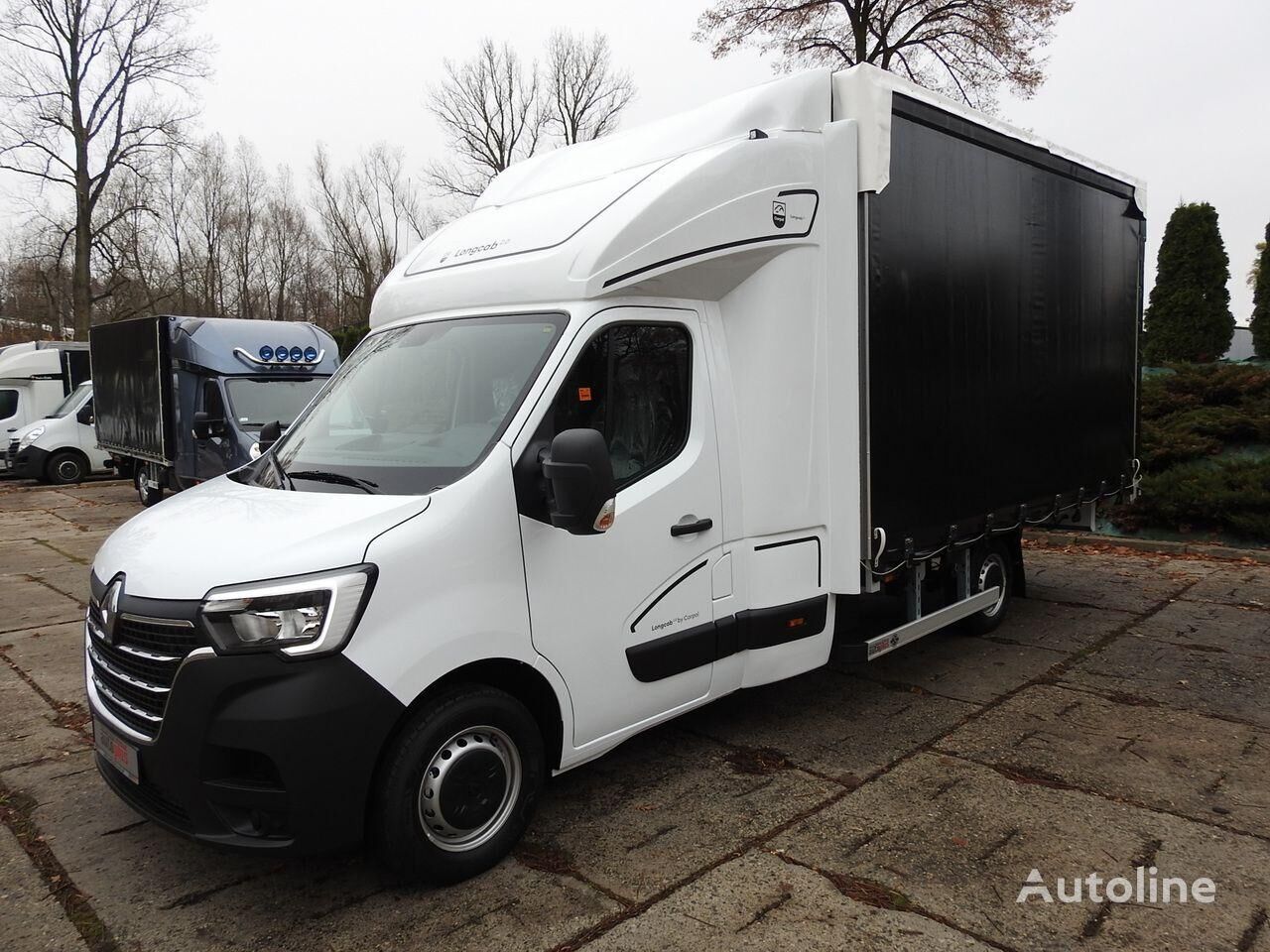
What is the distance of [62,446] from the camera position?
19.0m

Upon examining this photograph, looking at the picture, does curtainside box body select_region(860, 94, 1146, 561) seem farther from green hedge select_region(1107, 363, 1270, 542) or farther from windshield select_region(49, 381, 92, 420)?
windshield select_region(49, 381, 92, 420)

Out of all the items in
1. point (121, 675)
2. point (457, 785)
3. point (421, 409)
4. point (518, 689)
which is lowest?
point (457, 785)

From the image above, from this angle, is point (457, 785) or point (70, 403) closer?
point (457, 785)

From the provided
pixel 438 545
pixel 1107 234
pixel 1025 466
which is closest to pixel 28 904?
pixel 438 545

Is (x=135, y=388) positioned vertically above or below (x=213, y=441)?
above

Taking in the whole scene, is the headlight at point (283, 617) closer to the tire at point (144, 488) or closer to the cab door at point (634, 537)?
the cab door at point (634, 537)

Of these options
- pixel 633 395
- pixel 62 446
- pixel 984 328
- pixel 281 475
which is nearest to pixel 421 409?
pixel 281 475

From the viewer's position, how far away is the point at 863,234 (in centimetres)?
452

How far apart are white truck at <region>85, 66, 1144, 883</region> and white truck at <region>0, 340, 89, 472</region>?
20367 millimetres

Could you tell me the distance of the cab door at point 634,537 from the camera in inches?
142

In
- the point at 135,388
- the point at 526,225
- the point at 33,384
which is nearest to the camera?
the point at 526,225

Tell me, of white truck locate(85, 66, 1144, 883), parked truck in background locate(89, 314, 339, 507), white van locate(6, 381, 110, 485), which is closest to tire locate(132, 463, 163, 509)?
parked truck in background locate(89, 314, 339, 507)

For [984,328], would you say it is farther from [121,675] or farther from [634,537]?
[121,675]

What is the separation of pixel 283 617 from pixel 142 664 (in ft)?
2.20
